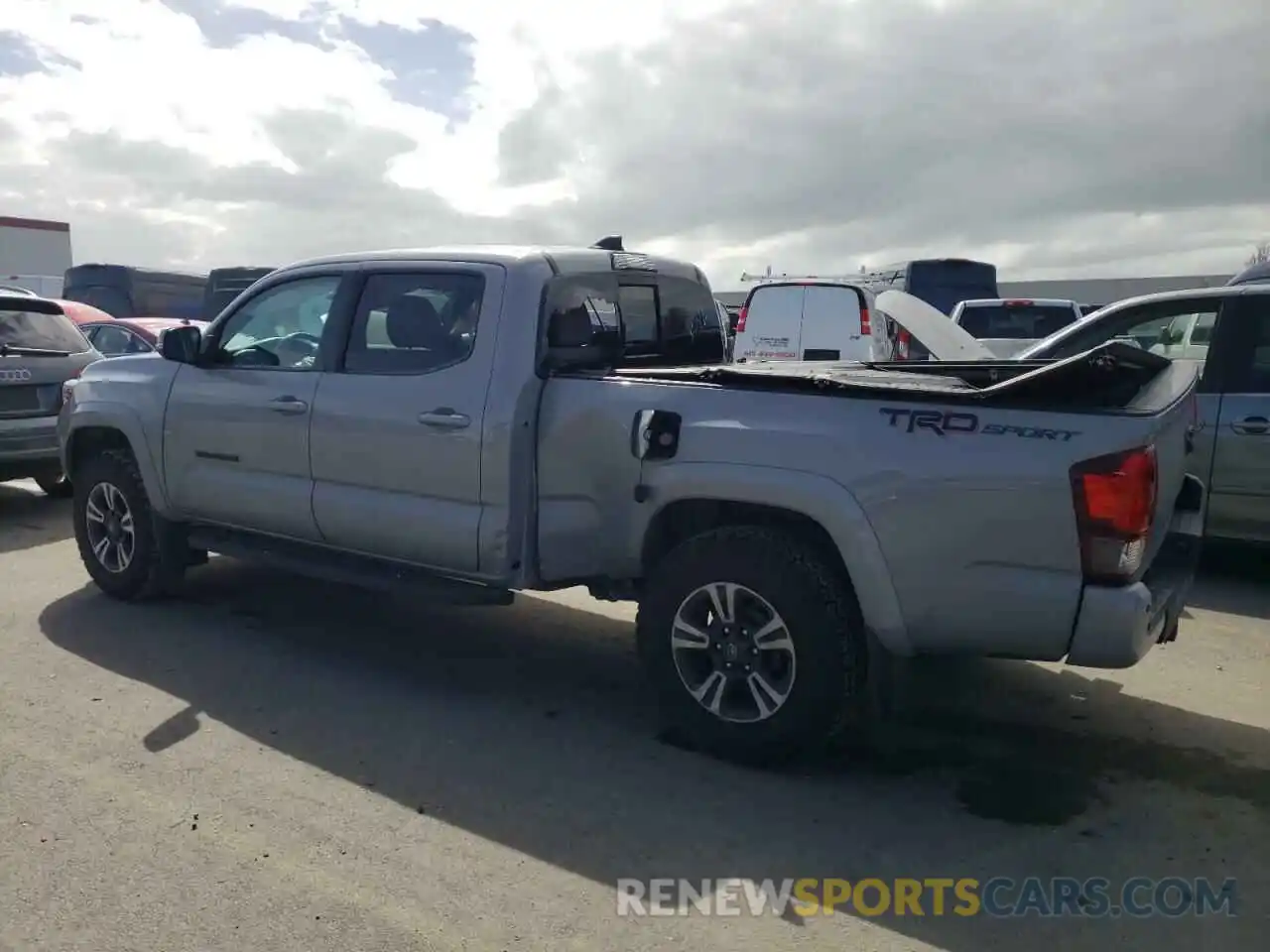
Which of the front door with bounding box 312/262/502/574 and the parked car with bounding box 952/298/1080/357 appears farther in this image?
the parked car with bounding box 952/298/1080/357

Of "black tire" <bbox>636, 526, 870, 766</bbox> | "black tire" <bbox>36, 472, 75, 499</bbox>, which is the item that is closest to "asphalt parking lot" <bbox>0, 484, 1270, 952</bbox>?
"black tire" <bbox>636, 526, 870, 766</bbox>

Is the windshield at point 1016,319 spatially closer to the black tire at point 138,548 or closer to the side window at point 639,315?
the side window at point 639,315

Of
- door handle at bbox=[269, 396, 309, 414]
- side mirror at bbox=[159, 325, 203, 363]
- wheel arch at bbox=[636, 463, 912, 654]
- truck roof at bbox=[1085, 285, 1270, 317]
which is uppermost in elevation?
truck roof at bbox=[1085, 285, 1270, 317]

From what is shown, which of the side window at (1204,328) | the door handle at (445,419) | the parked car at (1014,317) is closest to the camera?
the door handle at (445,419)

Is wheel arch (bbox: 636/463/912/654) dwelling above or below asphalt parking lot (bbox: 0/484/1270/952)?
above

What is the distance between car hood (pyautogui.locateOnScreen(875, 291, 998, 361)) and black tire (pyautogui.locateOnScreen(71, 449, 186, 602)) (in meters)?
3.97

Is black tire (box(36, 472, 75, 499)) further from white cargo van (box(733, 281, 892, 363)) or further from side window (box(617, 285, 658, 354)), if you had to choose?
side window (box(617, 285, 658, 354))

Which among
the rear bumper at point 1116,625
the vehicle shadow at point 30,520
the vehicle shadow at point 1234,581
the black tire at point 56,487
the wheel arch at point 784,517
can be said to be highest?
the wheel arch at point 784,517

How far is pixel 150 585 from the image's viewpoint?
5.87 meters

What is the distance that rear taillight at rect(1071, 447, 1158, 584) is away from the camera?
324cm

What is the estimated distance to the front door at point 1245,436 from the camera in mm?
6215

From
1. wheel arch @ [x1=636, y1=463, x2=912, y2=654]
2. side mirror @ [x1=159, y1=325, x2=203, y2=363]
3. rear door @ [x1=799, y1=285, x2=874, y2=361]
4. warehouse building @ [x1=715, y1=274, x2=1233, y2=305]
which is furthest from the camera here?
warehouse building @ [x1=715, y1=274, x2=1233, y2=305]

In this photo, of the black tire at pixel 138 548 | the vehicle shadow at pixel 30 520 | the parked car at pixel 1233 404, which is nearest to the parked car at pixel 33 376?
the vehicle shadow at pixel 30 520

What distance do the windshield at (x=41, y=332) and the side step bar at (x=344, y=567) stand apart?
401 centimetres
